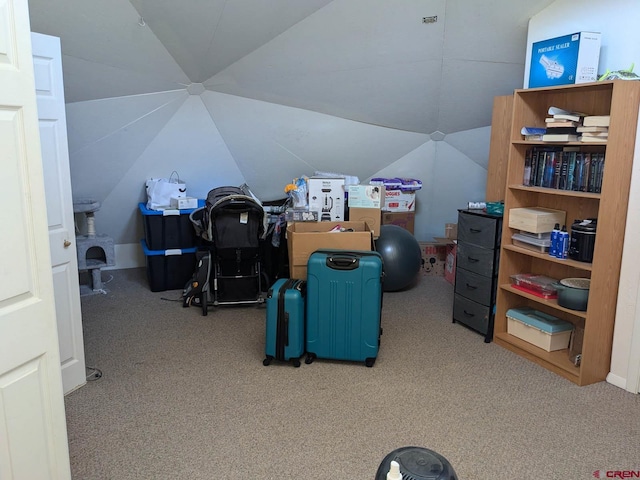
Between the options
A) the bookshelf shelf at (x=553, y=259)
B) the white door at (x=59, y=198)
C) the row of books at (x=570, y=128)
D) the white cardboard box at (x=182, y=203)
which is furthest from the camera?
the white cardboard box at (x=182, y=203)

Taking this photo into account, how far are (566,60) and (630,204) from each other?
1.03 metres

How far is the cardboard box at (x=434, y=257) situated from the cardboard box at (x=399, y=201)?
0.46 meters

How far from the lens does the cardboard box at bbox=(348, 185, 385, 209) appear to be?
197 inches

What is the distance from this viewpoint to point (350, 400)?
125 inches

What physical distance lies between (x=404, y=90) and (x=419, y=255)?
1626 millimetres

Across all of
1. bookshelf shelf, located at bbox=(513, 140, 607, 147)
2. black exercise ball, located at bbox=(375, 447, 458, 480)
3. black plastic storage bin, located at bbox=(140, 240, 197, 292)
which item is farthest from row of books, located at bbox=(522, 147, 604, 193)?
black plastic storage bin, located at bbox=(140, 240, 197, 292)

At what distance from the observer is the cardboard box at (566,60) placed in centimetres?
338

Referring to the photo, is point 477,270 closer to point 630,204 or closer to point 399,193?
point 630,204

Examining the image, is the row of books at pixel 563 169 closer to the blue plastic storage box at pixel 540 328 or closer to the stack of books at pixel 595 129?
the stack of books at pixel 595 129

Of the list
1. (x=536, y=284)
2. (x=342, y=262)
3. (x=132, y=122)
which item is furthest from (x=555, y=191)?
(x=132, y=122)

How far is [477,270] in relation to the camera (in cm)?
416

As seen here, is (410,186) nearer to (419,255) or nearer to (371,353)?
(419,255)

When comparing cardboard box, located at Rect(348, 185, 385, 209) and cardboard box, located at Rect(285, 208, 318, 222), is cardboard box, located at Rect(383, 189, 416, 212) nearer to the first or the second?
cardboard box, located at Rect(348, 185, 385, 209)

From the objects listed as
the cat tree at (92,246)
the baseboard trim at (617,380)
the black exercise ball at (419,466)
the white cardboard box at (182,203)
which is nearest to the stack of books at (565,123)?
the baseboard trim at (617,380)
